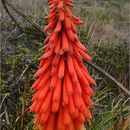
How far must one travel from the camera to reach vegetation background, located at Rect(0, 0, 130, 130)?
545cm

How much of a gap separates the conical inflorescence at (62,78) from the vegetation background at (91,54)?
112 centimetres

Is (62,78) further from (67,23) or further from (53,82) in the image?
(67,23)

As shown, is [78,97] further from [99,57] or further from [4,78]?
[99,57]

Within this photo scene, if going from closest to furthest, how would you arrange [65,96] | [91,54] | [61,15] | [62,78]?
1. [61,15]
2. [65,96]
3. [62,78]
4. [91,54]

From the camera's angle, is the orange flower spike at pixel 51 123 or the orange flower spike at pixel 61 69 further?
the orange flower spike at pixel 51 123

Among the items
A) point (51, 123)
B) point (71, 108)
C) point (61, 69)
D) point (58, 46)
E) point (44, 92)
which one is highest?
point (58, 46)

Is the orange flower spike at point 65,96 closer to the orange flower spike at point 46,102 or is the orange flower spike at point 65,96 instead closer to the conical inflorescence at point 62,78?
the conical inflorescence at point 62,78

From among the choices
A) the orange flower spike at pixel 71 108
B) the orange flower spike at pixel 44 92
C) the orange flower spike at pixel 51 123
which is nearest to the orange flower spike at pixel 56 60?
the orange flower spike at pixel 44 92

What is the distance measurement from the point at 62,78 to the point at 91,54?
181 inches

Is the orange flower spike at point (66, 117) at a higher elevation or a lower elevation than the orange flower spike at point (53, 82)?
lower

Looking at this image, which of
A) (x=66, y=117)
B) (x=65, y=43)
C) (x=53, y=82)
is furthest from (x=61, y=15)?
(x=66, y=117)

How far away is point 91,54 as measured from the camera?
26.2 ft

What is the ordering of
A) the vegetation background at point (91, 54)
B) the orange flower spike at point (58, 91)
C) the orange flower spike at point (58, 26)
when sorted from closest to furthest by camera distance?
1. the orange flower spike at point (58, 26)
2. the orange flower spike at point (58, 91)
3. the vegetation background at point (91, 54)

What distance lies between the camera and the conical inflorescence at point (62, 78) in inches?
128
